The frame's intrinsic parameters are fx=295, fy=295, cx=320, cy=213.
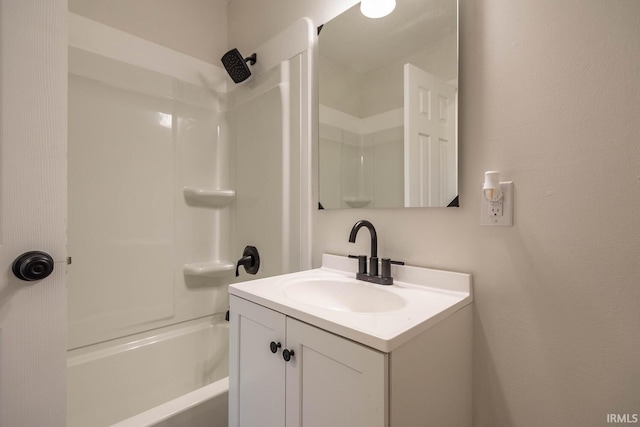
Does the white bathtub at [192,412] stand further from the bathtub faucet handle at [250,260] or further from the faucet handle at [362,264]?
the faucet handle at [362,264]

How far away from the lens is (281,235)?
1489mm

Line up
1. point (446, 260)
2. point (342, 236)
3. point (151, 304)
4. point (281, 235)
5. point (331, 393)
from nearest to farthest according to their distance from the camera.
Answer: point (331, 393) → point (446, 260) → point (342, 236) → point (281, 235) → point (151, 304)

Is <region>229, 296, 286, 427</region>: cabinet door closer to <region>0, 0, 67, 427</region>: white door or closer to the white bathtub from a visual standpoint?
the white bathtub

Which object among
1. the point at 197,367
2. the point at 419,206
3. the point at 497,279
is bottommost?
the point at 197,367

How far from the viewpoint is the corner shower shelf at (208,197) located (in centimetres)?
172

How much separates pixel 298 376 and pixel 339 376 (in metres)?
0.14

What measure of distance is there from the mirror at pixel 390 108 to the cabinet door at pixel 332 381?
1.86 ft

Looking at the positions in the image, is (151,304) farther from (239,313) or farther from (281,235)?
(239,313)

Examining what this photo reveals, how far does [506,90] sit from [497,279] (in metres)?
0.54

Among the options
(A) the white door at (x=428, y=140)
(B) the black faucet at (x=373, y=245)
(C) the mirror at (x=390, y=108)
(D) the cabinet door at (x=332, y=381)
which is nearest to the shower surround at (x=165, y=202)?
(C) the mirror at (x=390, y=108)

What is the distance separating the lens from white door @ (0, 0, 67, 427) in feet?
2.32

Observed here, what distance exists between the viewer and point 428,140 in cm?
100

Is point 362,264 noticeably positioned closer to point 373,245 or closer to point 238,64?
point 373,245

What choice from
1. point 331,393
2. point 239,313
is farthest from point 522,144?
point 239,313
